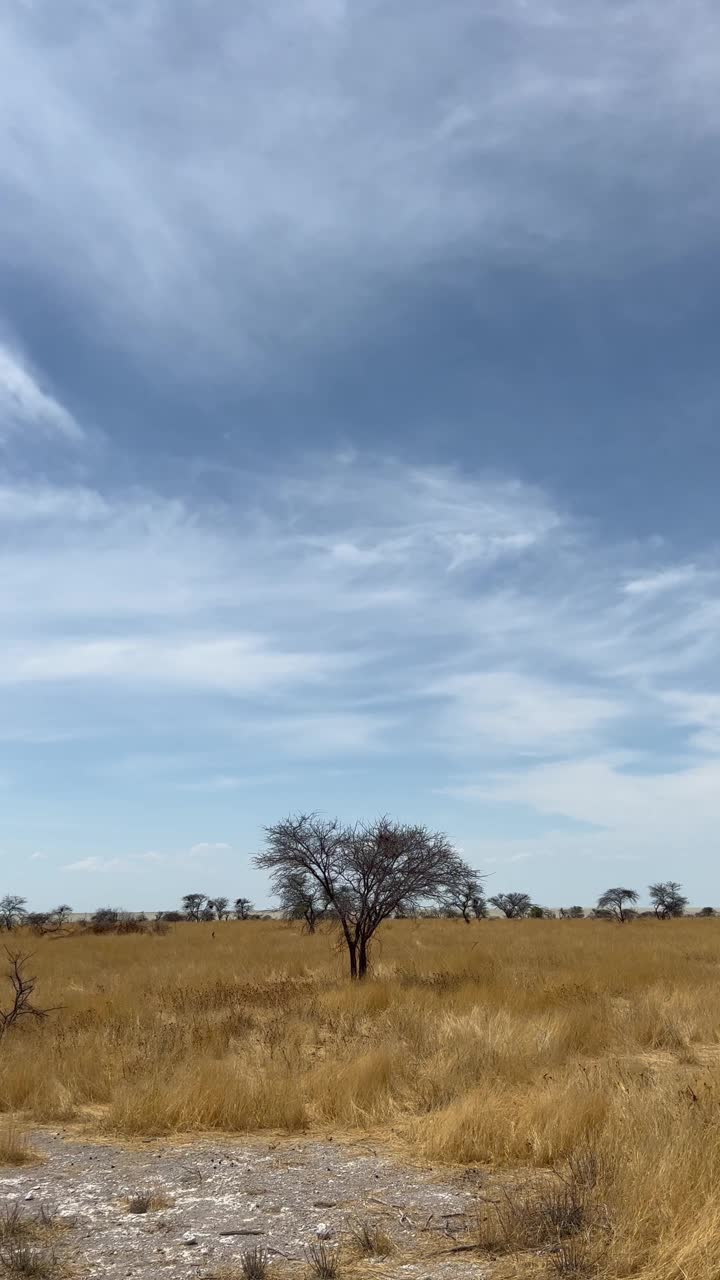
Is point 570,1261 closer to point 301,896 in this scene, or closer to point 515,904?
point 301,896

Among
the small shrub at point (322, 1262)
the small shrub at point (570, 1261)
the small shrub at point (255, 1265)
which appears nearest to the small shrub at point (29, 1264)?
the small shrub at point (255, 1265)

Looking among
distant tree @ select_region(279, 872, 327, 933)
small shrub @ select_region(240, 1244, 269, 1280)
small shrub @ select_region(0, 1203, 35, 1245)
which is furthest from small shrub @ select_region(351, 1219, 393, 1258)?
distant tree @ select_region(279, 872, 327, 933)

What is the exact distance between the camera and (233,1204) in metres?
6.78

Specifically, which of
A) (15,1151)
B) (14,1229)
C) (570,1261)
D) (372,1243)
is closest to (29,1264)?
(14,1229)

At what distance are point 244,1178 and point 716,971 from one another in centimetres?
1646

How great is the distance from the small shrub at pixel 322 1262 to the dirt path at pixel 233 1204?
75 millimetres

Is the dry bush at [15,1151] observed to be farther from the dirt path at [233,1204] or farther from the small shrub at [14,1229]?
the small shrub at [14,1229]

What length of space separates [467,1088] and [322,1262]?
4584 millimetres

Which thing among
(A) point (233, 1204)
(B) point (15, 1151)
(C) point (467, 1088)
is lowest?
(A) point (233, 1204)

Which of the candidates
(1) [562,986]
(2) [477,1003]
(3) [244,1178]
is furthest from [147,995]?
(3) [244,1178]

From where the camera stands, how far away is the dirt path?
566 centimetres

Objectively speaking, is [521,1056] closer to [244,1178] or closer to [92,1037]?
[244,1178]

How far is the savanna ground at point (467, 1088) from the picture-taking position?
586 cm

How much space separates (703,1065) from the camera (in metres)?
12.0
